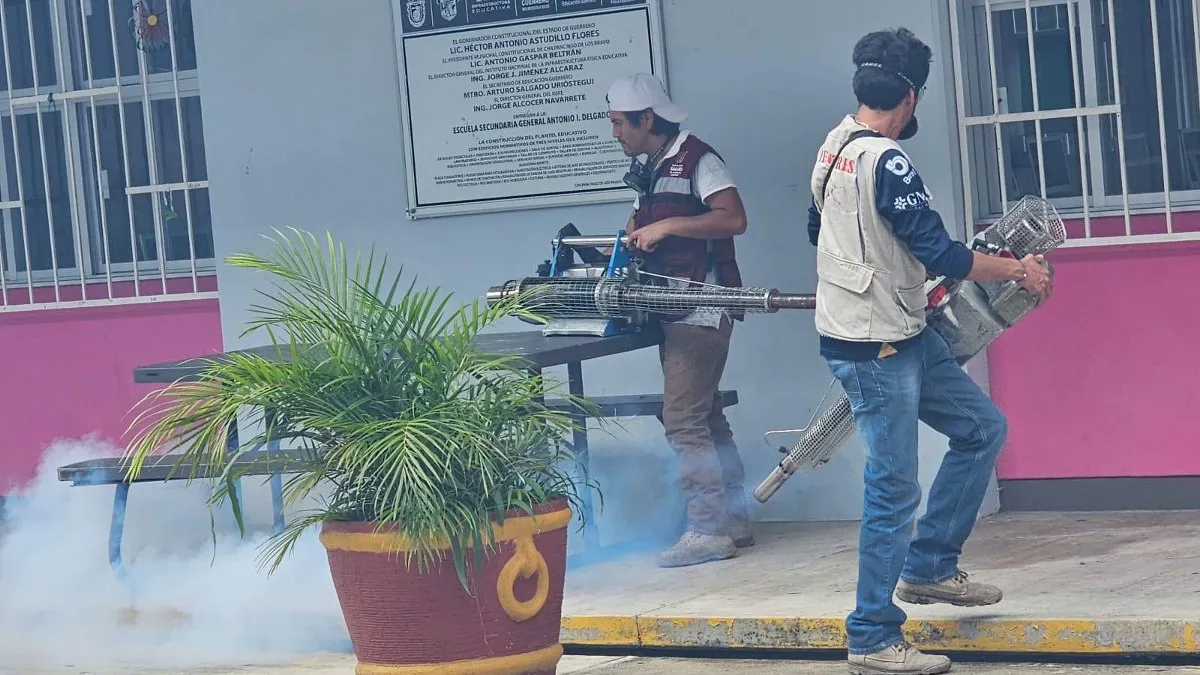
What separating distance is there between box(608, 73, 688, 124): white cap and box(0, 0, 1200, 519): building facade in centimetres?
52

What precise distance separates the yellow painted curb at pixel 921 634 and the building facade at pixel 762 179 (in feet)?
5.46

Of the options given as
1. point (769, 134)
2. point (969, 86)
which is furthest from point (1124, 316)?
point (769, 134)

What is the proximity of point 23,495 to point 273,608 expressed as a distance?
2.81 meters

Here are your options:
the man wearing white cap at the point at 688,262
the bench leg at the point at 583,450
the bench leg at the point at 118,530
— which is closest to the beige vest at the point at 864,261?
the man wearing white cap at the point at 688,262

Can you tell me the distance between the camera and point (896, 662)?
5.05m

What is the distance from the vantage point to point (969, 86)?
23.4 ft

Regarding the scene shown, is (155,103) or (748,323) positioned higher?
(155,103)

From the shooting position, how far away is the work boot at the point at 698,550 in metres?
6.80

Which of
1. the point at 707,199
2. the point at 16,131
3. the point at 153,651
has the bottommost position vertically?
the point at 153,651

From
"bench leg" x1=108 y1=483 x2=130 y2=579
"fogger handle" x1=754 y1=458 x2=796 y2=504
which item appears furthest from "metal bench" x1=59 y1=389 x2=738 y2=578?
"fogger handle" x1=754 y1=458 x2=796 y2=504

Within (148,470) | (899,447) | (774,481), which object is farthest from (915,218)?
(148,470)

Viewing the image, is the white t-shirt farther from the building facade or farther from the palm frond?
the palm frond

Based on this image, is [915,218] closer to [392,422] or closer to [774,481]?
[392,422]

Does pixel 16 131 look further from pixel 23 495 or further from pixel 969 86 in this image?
pixel 969 86
